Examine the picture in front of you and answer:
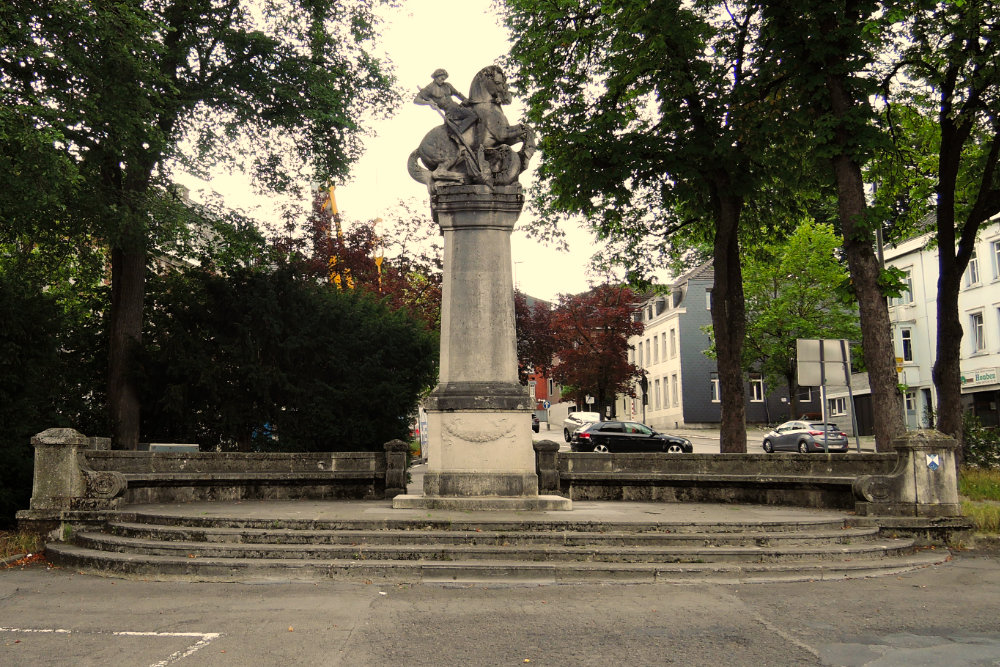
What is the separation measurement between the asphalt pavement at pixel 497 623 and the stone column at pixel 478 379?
3.47 meters

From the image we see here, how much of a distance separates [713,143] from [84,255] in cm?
1529

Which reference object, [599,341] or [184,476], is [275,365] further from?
[599,341]

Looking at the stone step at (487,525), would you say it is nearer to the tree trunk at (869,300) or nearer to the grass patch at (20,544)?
the grass patch at (20,544)

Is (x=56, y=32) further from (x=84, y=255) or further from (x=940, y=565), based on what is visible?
(x=940, y=565)

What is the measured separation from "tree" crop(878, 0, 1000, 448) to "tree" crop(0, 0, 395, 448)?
501 inches

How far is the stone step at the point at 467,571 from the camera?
8609 millimetres

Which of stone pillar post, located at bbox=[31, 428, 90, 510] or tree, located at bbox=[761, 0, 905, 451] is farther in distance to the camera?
tree, located at bbox=[761, 0, 905, 451]

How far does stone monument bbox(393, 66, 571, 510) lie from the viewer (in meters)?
11.8

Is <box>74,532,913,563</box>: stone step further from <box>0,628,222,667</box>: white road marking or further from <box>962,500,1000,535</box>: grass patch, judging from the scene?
<box>962,500,1000,535</box>: grass patch

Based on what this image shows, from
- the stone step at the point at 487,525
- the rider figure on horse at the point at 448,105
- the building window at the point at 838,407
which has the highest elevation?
the rider figure on horse at the point at 448,105

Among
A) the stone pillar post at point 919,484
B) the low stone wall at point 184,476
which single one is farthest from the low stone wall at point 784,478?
the low stone wall at point 184,476

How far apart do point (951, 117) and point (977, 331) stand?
1062 inches

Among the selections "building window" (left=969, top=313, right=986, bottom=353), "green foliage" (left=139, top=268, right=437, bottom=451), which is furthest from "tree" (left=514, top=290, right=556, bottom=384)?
"green foliage" (left=139, top=268, right=437, bottom=451)

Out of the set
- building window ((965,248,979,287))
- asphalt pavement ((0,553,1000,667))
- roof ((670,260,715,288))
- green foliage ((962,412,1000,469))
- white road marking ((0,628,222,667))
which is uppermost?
roof ((670,260,715,288))
